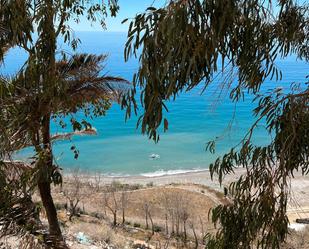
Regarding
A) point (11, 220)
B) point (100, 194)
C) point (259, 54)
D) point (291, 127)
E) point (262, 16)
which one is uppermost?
point (262, 16)

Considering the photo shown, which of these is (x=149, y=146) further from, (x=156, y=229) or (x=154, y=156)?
(x=156, y=229)

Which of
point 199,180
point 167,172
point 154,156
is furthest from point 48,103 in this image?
point 154,156

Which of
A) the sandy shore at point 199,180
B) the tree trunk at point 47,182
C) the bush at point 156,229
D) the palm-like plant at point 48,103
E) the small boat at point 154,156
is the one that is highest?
the palm-like plant at point 48,103

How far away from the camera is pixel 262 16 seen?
3.29 m

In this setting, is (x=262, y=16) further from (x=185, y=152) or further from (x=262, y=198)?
(x=185, y=152)

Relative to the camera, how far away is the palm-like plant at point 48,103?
13.6 feet

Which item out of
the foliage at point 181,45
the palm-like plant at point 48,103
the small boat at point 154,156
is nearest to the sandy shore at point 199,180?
the small boat at point 154,156

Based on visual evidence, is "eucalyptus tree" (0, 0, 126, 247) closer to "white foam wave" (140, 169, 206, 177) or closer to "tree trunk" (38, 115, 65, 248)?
"tree trunk" (38, 115, 65, 248)

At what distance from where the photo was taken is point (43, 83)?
13.3 ft

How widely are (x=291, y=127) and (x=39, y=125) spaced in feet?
10.4

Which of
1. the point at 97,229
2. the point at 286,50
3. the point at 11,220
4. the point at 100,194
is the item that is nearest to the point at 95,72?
the point at 11,220

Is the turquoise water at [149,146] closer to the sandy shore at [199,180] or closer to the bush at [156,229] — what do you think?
→ the sandy shore at [199,180]

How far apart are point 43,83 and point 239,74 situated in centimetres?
186

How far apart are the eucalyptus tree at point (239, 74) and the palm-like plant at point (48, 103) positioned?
1526mm
